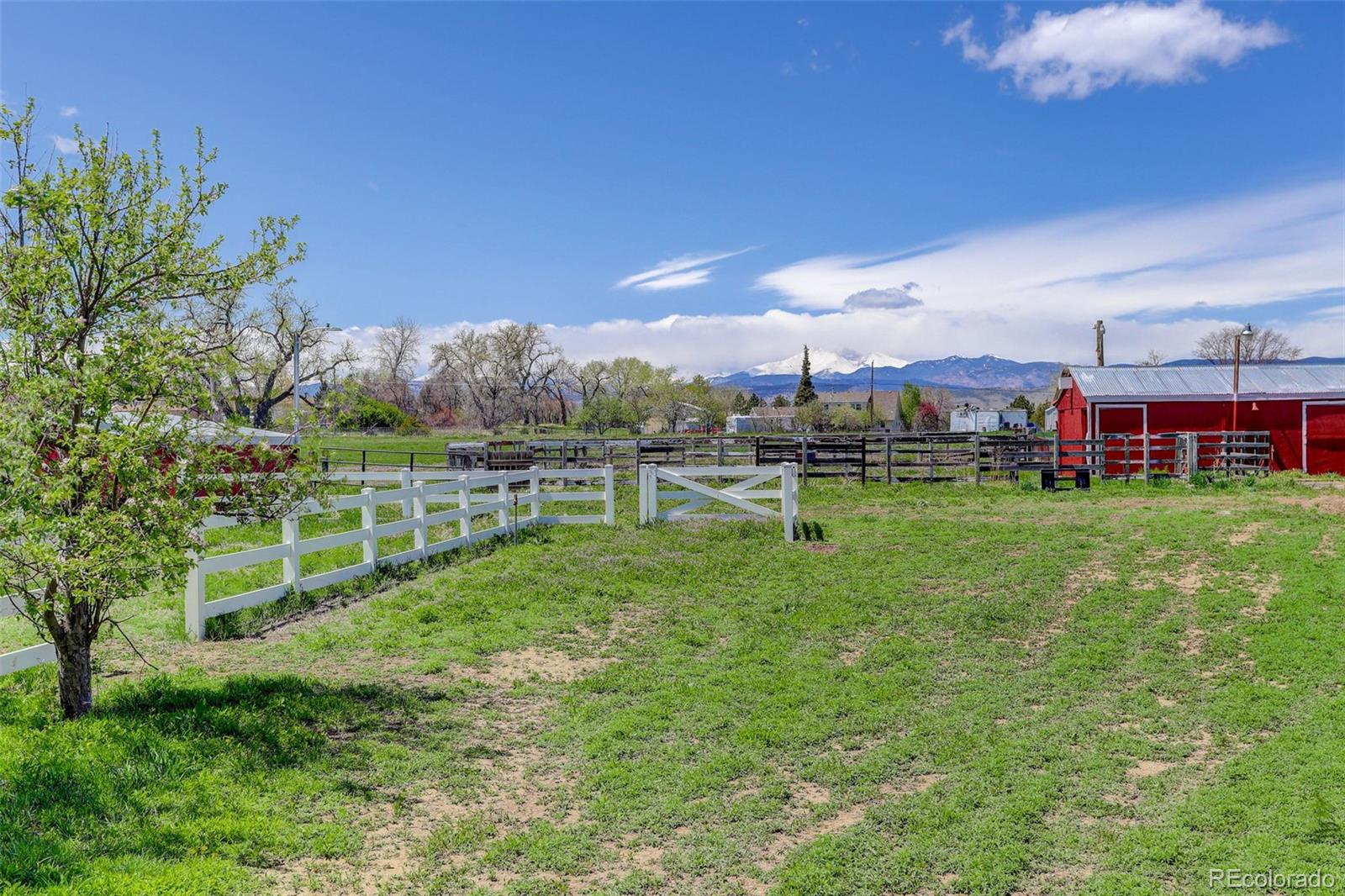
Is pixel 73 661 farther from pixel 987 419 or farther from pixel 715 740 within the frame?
pixel 987 419

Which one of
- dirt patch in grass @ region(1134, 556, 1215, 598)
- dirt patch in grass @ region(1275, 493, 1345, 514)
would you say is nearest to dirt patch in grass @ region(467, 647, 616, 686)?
dirt patch in grass @ region(1134, 556, 1215, 598)

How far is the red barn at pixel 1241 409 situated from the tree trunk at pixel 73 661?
1088 inches

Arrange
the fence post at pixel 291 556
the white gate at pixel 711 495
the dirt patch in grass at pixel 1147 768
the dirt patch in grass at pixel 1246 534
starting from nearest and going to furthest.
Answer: the dirt patch in grass at pixel 1147 768 → the fence post at pixel 291 556 → the dirt patch in grass at pixel 1246 534 → the white gate at pixel 711 495

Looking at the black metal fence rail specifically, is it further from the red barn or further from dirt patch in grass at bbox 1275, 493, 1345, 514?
dirt patch in grass at bbox 1275, 493, 1345, 514

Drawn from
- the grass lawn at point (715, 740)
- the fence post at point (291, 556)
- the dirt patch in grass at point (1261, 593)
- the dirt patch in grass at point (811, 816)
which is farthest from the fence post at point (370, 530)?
the dirt patch in grass at point (1261, 593)

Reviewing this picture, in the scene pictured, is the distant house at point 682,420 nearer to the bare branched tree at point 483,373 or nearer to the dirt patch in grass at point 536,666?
the bare branched tree at point 483,373

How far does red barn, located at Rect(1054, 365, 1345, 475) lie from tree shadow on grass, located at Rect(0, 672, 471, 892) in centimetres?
2633

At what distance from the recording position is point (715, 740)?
641 centimetres

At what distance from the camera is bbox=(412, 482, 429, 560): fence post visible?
12.5 m

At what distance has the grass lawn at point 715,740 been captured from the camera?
462 cm

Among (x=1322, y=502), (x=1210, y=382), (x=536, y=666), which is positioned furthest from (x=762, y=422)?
(x=536, y=666)

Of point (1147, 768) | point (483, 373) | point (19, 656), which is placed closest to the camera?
point (1147, 768)

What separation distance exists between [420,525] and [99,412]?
6681 millimetres

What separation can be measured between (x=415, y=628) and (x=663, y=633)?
2606 mm
